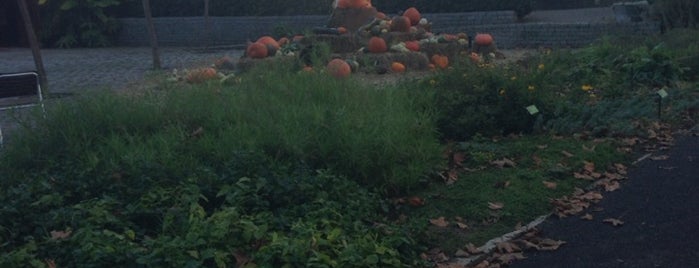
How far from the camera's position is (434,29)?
2562 cm

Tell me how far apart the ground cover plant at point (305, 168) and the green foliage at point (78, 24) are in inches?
755

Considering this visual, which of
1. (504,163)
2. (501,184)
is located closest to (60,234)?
(501,184)

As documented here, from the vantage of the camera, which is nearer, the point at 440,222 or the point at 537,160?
the point at 440,222

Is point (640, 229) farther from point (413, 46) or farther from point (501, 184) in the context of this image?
point (413, 46)

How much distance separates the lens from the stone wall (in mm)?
21078

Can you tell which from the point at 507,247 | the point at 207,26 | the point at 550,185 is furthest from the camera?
Result: the point at 207,26

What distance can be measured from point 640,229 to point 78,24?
24.5 m

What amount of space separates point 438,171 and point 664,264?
236 centimetres

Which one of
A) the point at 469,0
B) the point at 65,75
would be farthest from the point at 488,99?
the point at 469,0

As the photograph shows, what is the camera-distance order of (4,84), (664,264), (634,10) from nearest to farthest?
1. (664,264)
2. (4,84)
3. (634,10)

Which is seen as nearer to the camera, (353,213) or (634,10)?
(353,213)

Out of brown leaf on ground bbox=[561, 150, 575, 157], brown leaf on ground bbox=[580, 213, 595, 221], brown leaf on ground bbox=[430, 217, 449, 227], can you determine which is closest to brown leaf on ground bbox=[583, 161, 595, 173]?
brown leaf on ground bbox=[561, 150, 575, 157]

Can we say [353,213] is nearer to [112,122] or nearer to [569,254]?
[569,254]

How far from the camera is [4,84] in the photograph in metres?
10.9
